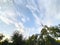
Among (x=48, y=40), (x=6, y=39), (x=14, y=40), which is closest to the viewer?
(x=48, y=40)

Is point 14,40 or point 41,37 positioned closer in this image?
point 41,37

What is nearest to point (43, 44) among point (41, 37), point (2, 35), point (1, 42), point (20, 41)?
point (41, 37)

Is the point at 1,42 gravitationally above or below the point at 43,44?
above

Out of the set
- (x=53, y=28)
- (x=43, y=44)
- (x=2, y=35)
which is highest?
(x=2, y=35)

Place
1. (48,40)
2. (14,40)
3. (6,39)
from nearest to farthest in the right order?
(48,40) < (14,40) < (6,39)

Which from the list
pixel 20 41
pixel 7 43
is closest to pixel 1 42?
pixel 7 43

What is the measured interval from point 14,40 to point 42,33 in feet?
44.2

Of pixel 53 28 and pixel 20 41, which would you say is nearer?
pixel 53 28

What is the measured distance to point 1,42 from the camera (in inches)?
1411

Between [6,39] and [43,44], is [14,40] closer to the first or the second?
[6,39]

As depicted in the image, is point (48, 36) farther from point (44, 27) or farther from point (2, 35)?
point (2, 35)

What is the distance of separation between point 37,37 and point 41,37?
0.70 m

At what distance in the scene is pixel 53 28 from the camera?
70.1 ft

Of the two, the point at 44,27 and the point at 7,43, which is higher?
the point at 7,43
